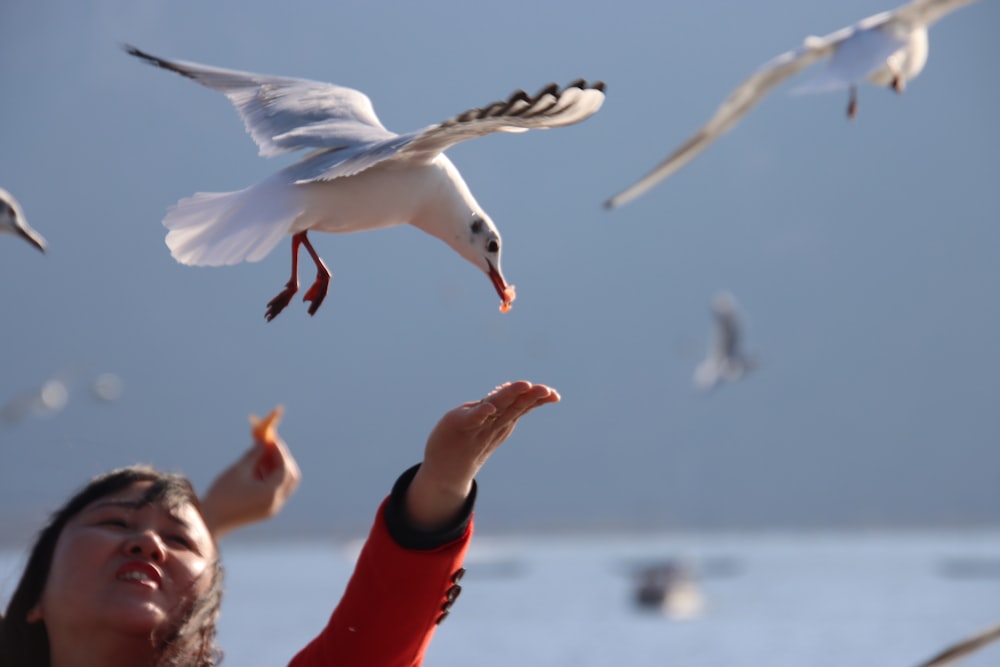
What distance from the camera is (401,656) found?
1.74 metres

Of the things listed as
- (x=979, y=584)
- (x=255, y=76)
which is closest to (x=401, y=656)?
(x=255, y=76)

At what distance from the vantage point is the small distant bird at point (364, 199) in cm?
150

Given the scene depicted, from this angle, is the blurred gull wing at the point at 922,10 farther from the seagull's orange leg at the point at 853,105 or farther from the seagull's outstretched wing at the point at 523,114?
the seagull's outstretched wing at the point at 523,114

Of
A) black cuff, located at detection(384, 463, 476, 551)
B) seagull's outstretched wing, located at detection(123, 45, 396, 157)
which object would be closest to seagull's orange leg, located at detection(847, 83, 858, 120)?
seagull's outstretched wing, located at detection(123, 45, 396, 157)

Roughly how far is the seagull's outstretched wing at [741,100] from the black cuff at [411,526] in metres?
0.51

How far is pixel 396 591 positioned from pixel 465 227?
1.44 feet

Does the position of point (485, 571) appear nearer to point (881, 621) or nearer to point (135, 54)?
point (881, 621)

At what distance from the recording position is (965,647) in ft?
5.45

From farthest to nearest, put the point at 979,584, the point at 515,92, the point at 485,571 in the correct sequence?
the point at 485,571 → the point at 979,584 → the point at 515,92

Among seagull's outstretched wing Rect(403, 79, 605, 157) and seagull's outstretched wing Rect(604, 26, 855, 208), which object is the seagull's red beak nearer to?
seagull's outstretched wing Rect(403, 79, 605, 157)

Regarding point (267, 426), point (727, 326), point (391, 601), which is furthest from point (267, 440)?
point (727, 326)

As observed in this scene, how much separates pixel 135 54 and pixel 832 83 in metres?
0.93

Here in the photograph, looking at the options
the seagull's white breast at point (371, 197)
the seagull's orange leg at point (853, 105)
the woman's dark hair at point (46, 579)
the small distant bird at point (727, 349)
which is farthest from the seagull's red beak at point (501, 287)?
the small distant bird at point (727, 349)

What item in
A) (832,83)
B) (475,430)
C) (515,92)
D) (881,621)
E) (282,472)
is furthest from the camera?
(881,621)
